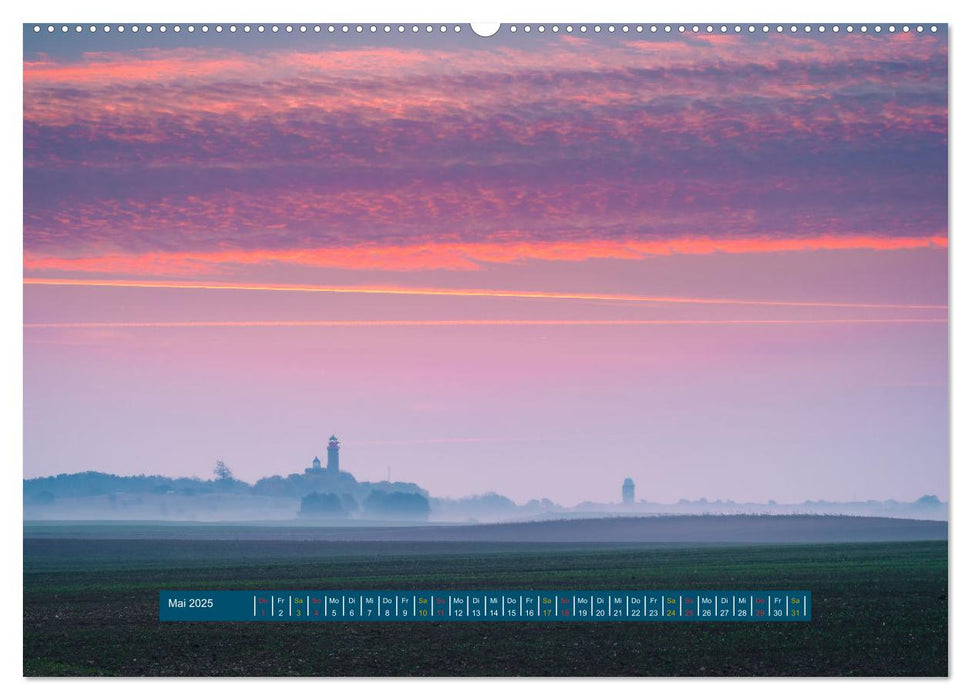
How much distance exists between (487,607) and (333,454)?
6.99 m

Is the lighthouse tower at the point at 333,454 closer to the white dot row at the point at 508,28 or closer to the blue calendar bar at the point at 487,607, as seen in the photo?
the blue calendar bar at the point at 487,607

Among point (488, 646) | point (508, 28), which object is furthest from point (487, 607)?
point (508, 28)

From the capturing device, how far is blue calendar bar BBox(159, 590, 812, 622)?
24.0 meters

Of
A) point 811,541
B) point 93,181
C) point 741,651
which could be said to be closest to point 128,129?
point 93,181

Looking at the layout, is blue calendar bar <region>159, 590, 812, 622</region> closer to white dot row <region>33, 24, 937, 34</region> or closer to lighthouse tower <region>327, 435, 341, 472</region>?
lighthouse tower <region>327, 435, 341, 472</region>

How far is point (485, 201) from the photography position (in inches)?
1044

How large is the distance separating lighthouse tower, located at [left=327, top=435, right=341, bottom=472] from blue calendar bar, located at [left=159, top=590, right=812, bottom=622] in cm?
508

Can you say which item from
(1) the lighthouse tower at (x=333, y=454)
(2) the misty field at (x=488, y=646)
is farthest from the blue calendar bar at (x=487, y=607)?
(1) the lighthouse tower at (x=333, y=454)

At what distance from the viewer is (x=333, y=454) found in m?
29.9

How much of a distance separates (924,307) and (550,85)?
8871 millimetres

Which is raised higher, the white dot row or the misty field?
the white dot row

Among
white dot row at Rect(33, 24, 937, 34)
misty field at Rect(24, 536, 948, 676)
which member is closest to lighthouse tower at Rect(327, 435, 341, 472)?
misty field at Rect(24, 536, 948, 676)

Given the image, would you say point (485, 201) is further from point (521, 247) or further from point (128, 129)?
point (128, 129)

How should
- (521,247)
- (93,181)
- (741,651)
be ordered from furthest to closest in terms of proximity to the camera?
(521,247) → (93,181) → (741,651)
